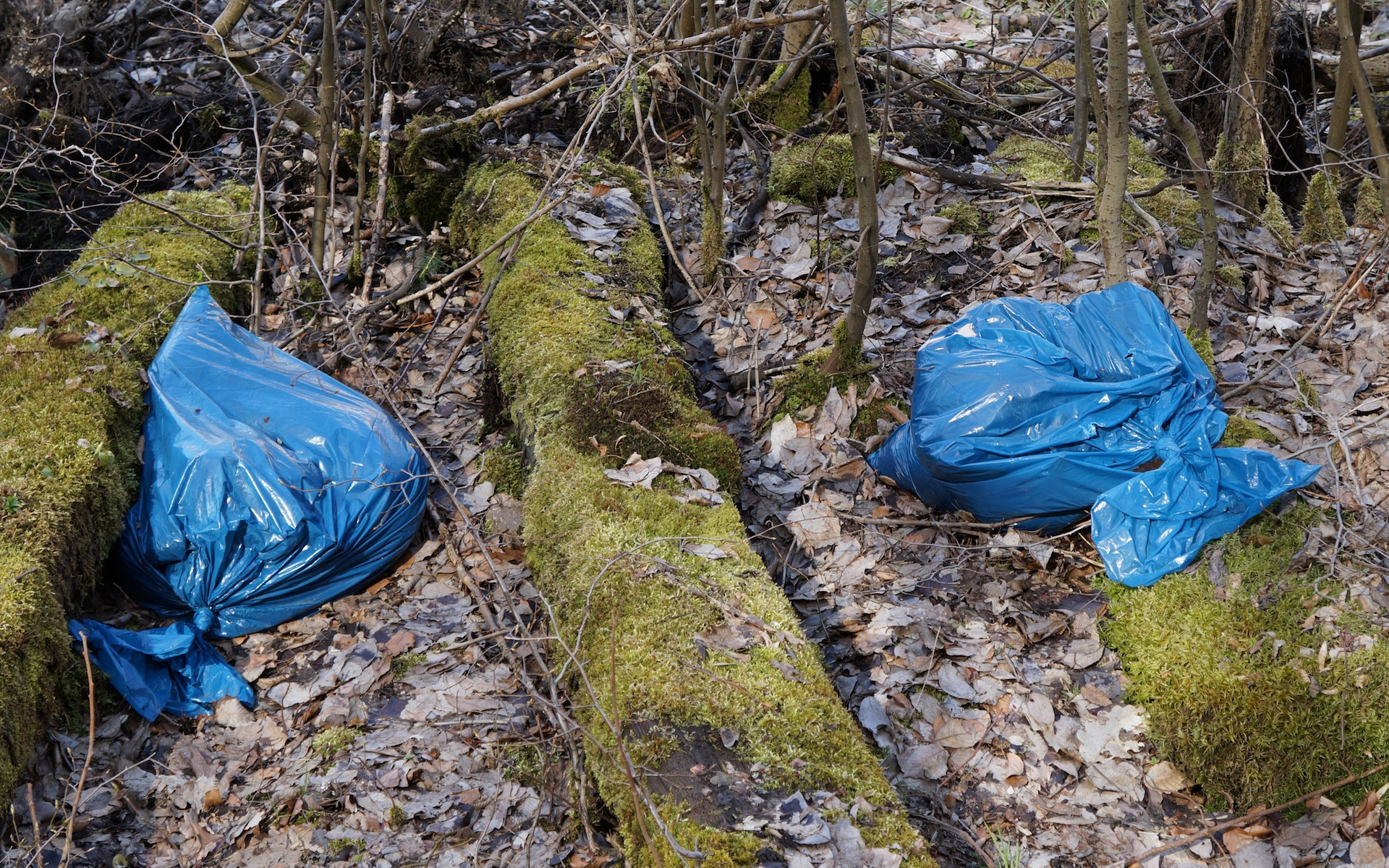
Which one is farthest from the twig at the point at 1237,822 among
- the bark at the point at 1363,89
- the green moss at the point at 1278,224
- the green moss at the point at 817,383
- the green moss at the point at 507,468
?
the green moss at the point at 1278,224

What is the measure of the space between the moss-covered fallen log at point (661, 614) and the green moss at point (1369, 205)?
3.61 metres

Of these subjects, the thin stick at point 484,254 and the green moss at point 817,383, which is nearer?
the thin stick at point 484,254

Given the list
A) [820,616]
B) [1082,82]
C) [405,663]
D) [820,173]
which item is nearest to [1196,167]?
[1082,82]

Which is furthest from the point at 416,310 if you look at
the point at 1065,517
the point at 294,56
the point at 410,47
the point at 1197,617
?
the point at 1197,617

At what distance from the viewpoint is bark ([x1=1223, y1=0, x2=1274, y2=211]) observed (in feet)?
14.6

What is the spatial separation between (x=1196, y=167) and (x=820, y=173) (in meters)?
2.05

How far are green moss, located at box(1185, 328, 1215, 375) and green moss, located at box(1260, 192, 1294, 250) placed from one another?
1363 mm

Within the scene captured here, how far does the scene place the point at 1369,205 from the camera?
4.73 meters

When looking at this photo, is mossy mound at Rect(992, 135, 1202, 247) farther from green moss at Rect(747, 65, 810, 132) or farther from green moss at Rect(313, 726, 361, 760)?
green moss at Rect(313, 726, 361, 760)

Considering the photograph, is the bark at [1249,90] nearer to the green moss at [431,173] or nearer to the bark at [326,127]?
the green moss at [431,173]

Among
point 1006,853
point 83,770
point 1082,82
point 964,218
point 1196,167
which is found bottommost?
point 1006,853

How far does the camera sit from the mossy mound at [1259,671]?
8.21 feet

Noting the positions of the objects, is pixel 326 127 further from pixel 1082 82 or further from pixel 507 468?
pixel 1082 82

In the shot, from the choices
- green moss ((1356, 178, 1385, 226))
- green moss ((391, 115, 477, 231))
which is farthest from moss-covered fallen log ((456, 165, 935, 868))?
green moss ((1356, 178, 1385, 226))
